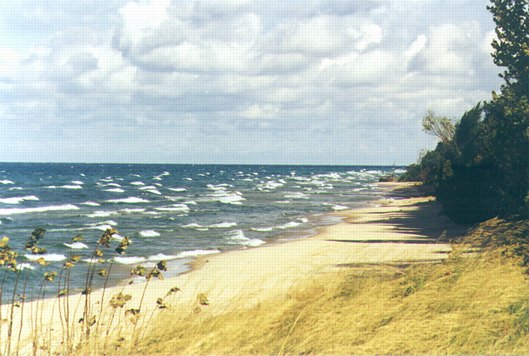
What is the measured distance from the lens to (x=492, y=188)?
87.8ft

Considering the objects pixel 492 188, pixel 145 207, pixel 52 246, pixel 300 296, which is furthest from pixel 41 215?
pixel 300 296

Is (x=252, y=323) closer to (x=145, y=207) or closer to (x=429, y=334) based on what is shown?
(x=429, y=334)

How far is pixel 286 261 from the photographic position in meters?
21.7

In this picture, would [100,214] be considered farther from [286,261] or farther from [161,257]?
[286,261]

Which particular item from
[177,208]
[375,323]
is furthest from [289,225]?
[375,323]

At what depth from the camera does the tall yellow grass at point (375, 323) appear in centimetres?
624

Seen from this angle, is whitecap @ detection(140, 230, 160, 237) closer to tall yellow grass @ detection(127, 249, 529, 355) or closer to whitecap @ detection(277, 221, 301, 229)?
whitecap @ detection(277, 221, 301, 229)

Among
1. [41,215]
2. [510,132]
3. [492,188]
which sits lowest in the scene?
[41,215]

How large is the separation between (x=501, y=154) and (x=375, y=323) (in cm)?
2105

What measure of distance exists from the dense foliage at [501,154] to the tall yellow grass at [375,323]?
13204 mm

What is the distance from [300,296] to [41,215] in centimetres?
4245

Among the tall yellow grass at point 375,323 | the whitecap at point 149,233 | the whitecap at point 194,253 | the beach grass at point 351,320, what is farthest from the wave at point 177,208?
the tall yellow grass at point 375,323

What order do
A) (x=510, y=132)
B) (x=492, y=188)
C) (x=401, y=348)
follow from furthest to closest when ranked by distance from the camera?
(x=492, y=188) < (x=510, y=132) < (x=401, y=348)

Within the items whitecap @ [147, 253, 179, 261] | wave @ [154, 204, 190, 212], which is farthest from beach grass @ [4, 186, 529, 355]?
wave @ [154, 204, 190, 212]
